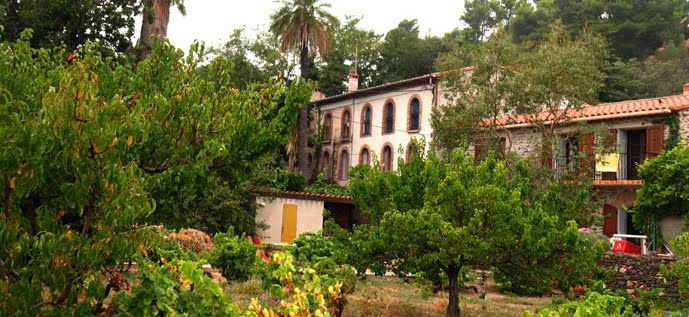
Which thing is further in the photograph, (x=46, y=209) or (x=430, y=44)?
(x=430, y=44)

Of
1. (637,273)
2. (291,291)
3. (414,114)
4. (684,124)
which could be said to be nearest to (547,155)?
(684,124)

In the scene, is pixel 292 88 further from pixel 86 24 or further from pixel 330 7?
pixel 330 7

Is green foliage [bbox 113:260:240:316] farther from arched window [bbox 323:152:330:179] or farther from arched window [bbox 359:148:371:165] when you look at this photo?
arched window [bbox 323:152:330:179]

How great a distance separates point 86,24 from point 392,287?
13.1 meters

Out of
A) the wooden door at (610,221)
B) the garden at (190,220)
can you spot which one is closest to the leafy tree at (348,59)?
the wooden door at (610,221)

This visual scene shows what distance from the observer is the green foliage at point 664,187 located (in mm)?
15242

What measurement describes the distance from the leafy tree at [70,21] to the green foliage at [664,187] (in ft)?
50.4

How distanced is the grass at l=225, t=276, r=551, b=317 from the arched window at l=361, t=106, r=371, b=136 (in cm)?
2005

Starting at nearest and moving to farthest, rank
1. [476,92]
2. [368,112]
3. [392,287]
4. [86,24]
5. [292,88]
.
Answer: [292,88]
[392,287]
[86,24]
[476,92]
[368,112]

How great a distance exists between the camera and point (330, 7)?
101 ft

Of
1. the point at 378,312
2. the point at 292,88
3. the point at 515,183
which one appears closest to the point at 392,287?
the point at 378,312

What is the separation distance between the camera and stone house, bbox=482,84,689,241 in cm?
2111

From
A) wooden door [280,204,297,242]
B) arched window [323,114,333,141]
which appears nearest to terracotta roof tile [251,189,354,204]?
wooden door [280,204,297,242]

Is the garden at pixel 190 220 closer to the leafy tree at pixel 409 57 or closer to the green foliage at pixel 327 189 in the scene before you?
the green foliage at pixel 327 189
